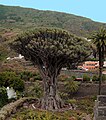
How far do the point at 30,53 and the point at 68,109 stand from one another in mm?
6893

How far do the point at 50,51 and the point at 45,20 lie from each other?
134 metres

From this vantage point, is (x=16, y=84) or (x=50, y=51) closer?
(x=50, y=51)

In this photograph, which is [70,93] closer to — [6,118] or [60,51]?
[60,51]

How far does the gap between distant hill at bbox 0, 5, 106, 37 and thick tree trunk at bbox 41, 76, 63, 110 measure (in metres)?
108

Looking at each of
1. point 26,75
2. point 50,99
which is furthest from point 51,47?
point 26,75

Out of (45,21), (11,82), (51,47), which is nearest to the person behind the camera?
(51,47)

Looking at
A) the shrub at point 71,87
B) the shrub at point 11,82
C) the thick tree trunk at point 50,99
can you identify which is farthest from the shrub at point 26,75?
the thick tree trunk at point 50,99

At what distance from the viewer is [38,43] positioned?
35.9 meters

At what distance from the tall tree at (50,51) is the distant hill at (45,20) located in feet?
354

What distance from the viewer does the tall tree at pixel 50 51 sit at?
36.0m

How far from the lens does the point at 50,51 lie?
35875 millimetres

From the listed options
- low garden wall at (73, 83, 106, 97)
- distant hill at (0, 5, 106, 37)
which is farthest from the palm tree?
distant hill at (0, 5, 106, 37)

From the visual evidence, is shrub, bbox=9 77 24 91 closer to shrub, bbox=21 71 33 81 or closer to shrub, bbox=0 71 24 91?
shrub, bbox=0 71 24 91

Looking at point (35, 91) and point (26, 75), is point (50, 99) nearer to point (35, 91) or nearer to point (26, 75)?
point (35, 91)
